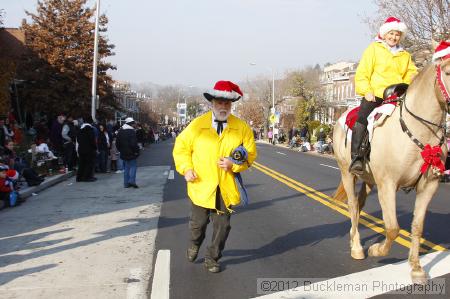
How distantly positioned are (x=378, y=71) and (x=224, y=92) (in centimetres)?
A: 194

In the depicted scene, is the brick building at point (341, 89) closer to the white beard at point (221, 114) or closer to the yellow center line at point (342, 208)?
the yellow center line at point (342, 208)

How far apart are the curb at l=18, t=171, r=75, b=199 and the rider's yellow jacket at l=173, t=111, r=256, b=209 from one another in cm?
723

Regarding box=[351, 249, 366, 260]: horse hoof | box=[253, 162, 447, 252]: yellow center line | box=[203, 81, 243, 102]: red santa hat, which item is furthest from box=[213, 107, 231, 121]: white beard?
box=[253, 162, 447, 252]: yellow center line

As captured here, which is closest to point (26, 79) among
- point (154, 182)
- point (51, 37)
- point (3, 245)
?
point (51, 37)

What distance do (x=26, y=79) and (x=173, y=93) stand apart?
11068cm

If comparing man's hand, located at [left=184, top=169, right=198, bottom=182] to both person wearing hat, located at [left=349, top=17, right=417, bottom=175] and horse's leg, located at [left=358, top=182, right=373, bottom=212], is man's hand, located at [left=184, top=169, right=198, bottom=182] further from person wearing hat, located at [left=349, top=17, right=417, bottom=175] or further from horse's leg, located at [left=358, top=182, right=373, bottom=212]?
horse's leg, located at [left=358, top=182, right=373, bottom=212]

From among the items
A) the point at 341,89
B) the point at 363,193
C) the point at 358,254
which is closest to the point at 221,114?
the point at 358,254

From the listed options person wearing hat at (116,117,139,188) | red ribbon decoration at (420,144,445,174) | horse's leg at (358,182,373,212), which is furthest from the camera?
person wearing hat at (116,117,139,188)

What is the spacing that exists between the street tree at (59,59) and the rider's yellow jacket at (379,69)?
27.5 meters

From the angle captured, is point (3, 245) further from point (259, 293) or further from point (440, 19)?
point (440, 19)

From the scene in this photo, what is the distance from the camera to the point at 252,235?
761cm

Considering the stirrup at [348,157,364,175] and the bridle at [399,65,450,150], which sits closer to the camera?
the bridle at [399,65,450,150]

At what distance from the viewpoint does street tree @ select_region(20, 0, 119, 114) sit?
3147cm

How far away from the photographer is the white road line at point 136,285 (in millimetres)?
4910
